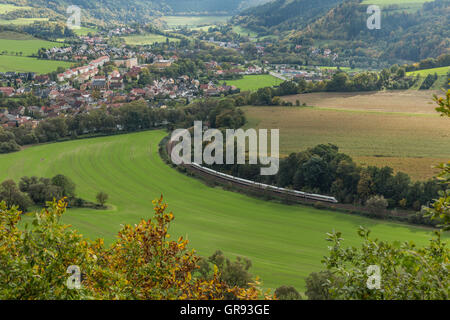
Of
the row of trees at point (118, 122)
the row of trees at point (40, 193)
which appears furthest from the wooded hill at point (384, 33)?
the row of trees at point (40, 193)

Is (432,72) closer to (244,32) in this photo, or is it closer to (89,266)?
(89,266)

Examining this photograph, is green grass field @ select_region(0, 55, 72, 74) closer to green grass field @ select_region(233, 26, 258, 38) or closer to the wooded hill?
the wooded hill

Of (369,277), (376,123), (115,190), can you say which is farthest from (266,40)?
(369,277)

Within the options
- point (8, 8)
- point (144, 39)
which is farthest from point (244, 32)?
point (8, 8)

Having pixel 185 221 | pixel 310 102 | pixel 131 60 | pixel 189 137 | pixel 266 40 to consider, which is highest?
pixel 266 40

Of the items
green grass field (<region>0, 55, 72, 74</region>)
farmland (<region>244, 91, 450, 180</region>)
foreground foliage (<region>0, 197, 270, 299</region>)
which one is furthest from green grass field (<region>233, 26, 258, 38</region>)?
foreground foliage (<region>0, 197, 270, 299</region>)

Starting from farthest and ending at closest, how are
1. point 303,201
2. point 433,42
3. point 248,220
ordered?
point 433,42 < point 303,201 < point 248,220

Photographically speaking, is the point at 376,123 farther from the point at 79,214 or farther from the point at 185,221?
the point at 79,214

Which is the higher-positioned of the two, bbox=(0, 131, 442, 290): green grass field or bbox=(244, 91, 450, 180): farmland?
bbox=(244, 91, 450, 180): farmland
